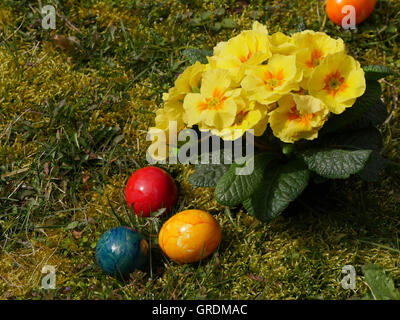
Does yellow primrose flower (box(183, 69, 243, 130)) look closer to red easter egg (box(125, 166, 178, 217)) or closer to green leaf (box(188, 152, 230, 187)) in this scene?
green leaf (box(188, 152, 230, 187))

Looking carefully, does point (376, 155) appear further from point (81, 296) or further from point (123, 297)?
point (81, 296)

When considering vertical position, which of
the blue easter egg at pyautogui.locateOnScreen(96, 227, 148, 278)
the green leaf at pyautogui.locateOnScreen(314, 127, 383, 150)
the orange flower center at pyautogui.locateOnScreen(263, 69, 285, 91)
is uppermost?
the orange flower center at pyautogui.locateOnScreen(263, 69, 285, 91)

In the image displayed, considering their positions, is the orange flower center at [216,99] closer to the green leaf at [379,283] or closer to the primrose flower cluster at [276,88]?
the primrose flower cluster at [276,88]

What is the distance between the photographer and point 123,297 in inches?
92.0

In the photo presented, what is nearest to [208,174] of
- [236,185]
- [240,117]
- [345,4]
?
[236,185]

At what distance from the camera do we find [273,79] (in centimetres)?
208

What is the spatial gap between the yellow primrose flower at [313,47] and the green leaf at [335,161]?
1.13 feet

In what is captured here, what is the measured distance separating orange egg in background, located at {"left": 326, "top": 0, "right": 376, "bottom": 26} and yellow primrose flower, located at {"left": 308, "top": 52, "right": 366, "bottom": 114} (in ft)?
→ 3.59

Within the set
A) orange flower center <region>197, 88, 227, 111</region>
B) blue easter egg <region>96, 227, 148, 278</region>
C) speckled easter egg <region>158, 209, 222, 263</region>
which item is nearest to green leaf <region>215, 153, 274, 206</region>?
speckled easter egg <region>158, 209, 222, 263</region>

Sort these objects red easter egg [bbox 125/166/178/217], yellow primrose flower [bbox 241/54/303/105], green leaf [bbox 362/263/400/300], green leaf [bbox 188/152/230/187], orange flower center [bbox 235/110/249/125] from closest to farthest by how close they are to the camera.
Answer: yellow primrose flower [bbox 241/54/303/105]
orange flower center [bbox 235/110/249/125]
green leaf [bbox 362/263/400/300]
green leaf [bbox 188/152/230/187]
red easter egg [bbox 125/166/178/217]

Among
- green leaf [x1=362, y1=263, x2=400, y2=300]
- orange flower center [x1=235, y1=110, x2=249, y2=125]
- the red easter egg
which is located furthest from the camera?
the red easter egg

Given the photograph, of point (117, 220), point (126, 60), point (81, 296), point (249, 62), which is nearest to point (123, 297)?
point (81, 296)

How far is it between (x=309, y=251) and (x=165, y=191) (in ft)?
2.29

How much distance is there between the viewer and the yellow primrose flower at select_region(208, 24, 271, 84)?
2133mm
